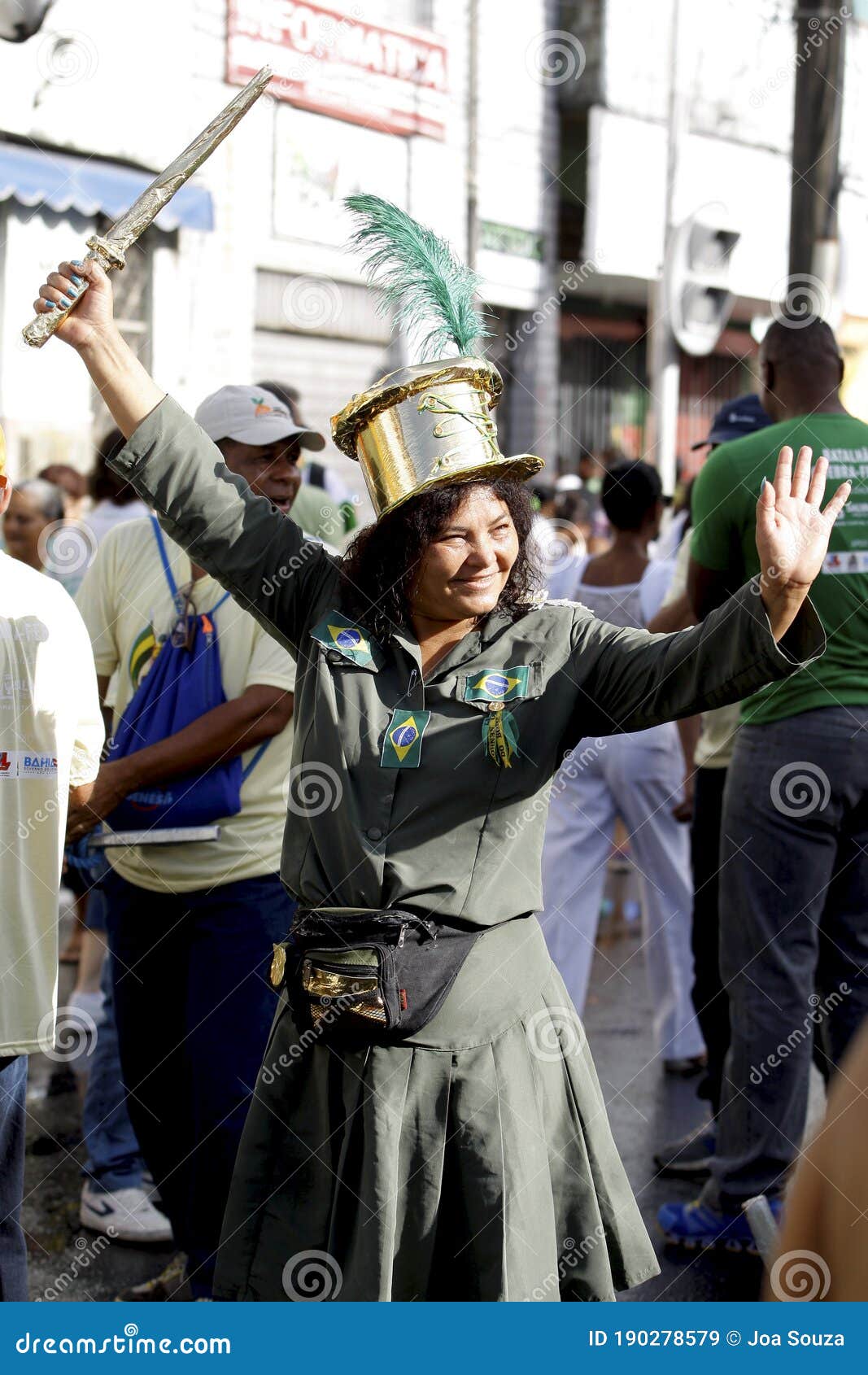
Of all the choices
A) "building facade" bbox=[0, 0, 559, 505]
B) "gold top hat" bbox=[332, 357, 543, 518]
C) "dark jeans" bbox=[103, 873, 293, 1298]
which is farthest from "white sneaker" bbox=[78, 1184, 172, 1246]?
"building facade" bbox=[0, 0, 559, 505]

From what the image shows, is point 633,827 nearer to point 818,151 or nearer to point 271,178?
point 818,151

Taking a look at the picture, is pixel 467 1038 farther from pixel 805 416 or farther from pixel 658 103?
pixel 658 103

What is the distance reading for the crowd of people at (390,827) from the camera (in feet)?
8.02

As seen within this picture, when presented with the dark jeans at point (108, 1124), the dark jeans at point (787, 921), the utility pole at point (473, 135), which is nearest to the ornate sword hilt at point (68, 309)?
the dark jeans at point (787, 921)

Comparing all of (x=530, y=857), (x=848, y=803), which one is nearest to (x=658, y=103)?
(x=848, y=803)

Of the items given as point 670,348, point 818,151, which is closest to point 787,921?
point 818,151

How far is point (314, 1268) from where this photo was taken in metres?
2.50

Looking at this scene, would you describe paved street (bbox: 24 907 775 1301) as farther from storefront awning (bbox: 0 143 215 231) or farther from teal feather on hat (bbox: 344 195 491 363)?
storefront awning (bbox: 0 143 215 231)

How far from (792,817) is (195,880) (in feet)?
4.78

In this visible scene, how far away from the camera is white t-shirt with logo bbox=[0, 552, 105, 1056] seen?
2.83 m

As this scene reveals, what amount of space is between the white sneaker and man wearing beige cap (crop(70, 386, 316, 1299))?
347 millimetres

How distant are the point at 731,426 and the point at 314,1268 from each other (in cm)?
348

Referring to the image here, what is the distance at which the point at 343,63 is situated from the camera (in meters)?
15.4

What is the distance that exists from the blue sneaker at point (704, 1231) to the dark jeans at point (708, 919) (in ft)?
2.17
